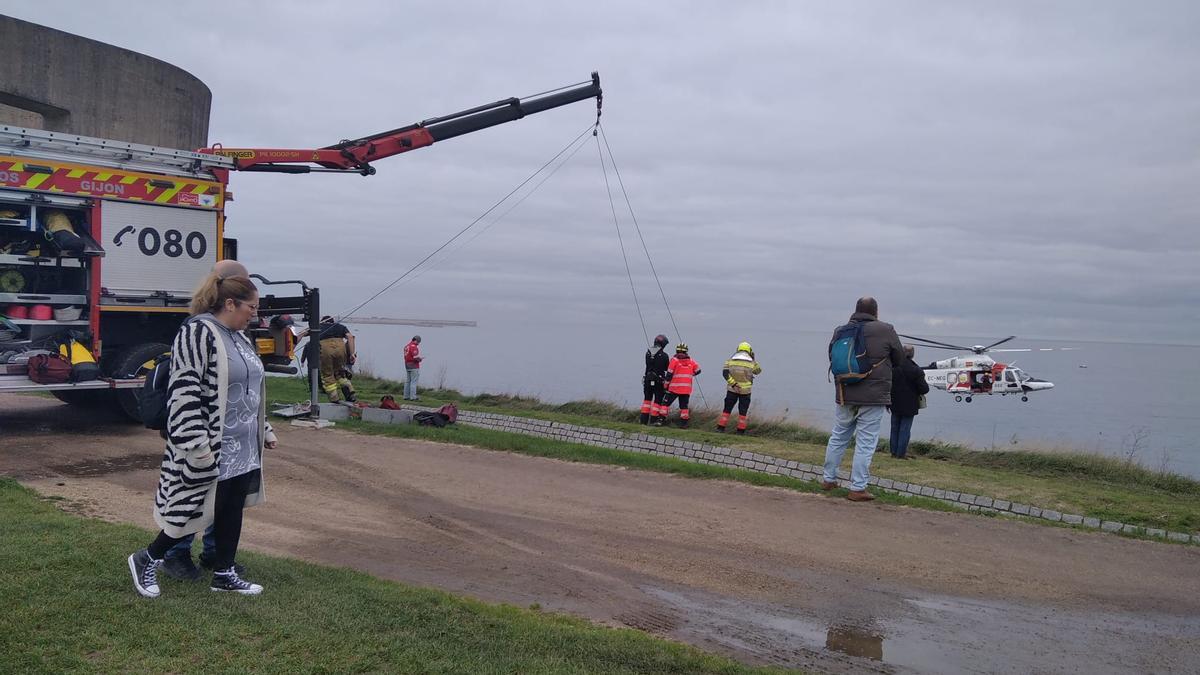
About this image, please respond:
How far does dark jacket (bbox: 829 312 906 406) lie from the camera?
9625 millimetres

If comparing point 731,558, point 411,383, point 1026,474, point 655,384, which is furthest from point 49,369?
point 1026,474

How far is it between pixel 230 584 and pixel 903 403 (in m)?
9.55

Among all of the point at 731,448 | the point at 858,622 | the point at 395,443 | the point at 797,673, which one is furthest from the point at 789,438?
the point at 797,673

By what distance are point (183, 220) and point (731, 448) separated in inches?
318

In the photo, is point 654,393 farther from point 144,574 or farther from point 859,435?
point 144,574

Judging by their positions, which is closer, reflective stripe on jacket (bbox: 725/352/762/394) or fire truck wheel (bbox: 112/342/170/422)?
fire truck wheel (bbox: 112/342/170/422)

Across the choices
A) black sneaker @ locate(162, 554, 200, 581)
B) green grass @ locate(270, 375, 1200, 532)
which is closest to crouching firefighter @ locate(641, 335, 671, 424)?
green grass @ locate(270, 375, 1200, 532)

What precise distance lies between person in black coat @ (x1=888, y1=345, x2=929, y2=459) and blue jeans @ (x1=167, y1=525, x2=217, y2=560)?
30.8 ft

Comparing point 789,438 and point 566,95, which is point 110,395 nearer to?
point 566,95

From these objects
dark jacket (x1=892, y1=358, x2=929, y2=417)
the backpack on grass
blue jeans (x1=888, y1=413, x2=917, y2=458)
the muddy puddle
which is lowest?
the muddy puddle

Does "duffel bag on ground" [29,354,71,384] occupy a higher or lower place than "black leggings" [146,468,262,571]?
higher

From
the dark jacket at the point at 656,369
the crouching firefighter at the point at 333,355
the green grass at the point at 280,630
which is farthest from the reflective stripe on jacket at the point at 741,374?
the green grass at the point at 280,630

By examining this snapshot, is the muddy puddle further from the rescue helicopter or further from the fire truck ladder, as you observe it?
the rescue helicopter

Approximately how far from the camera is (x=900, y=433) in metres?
12.3
